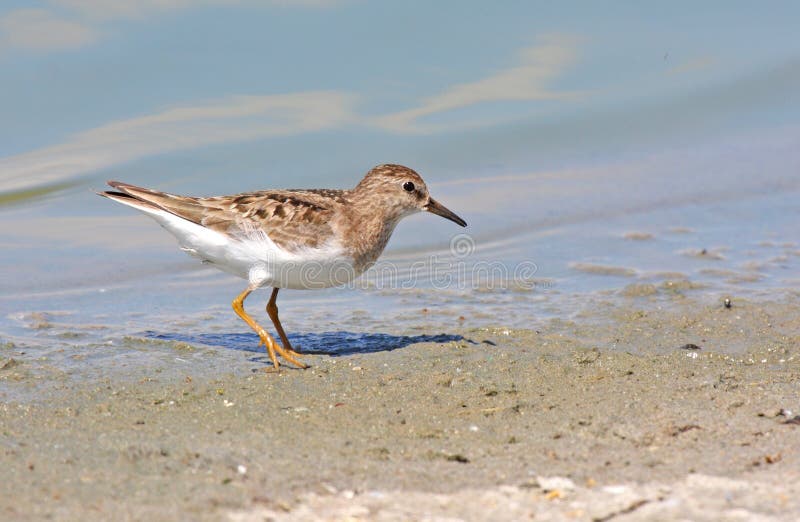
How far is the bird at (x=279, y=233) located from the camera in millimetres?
7438

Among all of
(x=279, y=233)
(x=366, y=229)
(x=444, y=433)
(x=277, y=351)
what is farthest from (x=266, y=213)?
(x=444, y=433)

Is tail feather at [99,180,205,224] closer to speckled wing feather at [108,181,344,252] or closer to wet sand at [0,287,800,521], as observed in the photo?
speckled wing feather at [108,181,344,252]

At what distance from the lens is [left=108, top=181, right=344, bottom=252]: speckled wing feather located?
24.5 ft

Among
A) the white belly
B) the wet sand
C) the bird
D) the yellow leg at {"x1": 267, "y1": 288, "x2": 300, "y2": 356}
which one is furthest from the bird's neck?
the wet sand

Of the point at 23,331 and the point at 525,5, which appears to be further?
the point at 525,5

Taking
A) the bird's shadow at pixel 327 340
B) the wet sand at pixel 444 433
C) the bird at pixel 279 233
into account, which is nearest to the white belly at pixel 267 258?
the bird at pixel 279 233

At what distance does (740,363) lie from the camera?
6.85 meters

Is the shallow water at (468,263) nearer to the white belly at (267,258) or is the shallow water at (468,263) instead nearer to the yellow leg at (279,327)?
the yellow leg at (279,327)

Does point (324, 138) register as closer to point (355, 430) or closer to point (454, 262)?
point (454, 262)

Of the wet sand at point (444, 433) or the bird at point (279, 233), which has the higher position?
the bird at point (279, 233)

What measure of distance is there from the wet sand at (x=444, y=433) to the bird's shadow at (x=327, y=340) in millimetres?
223

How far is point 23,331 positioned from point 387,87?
261 inches

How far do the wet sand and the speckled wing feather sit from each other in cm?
93

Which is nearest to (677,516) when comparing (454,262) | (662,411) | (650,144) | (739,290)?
(662,411)
